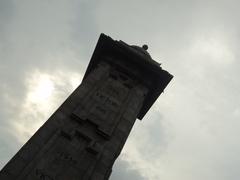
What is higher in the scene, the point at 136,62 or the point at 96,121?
the point at 136,62

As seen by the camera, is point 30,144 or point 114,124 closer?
point 30,144

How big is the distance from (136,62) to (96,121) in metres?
11.8

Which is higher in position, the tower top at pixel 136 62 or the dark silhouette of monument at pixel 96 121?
the tower top at pixel 136 62

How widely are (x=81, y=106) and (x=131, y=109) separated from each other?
563 cm

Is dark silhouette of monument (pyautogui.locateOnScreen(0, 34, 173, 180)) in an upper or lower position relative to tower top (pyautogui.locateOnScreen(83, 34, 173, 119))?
lower

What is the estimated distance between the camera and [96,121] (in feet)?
94.2

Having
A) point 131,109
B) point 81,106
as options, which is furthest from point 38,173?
point 131,109

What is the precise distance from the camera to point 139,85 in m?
36.7

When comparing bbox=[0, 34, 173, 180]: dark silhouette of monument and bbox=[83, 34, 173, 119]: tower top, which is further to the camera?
bbox=[83, 34, 173, 119]: tower top

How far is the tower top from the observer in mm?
37500

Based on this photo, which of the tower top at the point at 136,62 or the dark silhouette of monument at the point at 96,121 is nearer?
the dark silhouette of monument at the point at 96,121

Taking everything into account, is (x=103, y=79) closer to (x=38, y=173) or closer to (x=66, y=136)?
(x=66, y=136)

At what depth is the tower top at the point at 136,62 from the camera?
123ft

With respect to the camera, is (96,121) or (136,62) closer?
(96,121)
